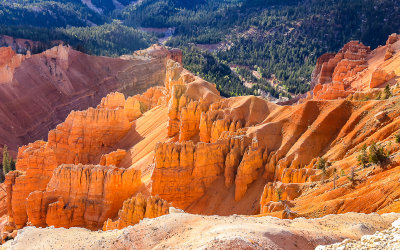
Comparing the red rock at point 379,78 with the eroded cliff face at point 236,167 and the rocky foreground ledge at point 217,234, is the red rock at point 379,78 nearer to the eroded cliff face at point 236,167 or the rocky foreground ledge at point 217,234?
the eroded cliff face at point 236,167

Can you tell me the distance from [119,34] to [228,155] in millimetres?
129508

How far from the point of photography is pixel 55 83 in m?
95.8

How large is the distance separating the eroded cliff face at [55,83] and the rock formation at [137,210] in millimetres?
52242

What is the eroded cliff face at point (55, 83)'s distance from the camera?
85.1 meters

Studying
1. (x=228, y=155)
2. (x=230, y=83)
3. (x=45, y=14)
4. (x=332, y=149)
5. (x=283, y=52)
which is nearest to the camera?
(x=332, y=149)

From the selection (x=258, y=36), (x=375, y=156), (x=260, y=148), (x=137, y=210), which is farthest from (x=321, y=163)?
(x=258, y=36)

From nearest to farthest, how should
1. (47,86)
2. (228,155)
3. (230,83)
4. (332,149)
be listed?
(332,149), (228,155), (47,86), (230,83)

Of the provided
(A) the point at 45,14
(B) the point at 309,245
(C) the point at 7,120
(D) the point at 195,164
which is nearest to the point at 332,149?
(D) the point at 195,164

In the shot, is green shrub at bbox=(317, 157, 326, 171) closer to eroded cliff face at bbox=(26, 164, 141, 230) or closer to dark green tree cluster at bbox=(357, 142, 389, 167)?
dark green tree cluster at bbox=(357, 142, 389, 167)

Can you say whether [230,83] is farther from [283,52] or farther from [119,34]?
[119,34]

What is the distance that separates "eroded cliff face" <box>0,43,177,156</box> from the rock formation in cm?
5224

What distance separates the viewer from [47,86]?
3708 inches

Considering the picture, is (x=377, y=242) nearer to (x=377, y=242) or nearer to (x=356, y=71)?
(x=377, y=242)

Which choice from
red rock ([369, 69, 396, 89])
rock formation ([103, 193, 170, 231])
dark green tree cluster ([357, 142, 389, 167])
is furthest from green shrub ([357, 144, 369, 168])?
red rock ([369, 69, 396, 89])
